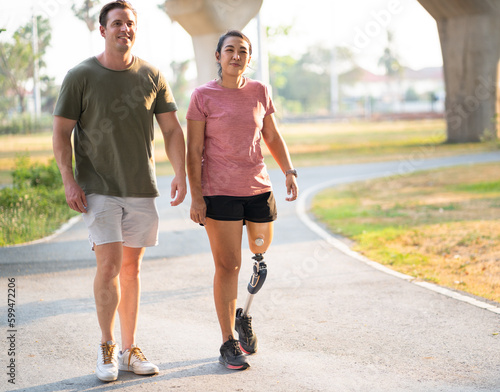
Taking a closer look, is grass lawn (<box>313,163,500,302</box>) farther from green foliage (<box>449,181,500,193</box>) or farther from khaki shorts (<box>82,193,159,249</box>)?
khaki shorts (<box>82,193,159,249</box>)

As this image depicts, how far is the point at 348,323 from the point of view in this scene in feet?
19.5

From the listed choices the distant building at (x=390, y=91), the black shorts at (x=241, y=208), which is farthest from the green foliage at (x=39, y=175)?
the distant building at (x=390, y=91)

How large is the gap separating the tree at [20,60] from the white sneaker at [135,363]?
3423 centimetres

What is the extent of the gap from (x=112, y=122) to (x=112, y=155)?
0.20 metres

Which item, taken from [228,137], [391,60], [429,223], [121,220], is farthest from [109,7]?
[391,60]

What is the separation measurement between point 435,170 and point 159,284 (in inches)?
605

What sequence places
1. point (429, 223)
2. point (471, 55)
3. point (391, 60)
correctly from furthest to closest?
point (391, 60)
point (471, 55)
point (429, 223)

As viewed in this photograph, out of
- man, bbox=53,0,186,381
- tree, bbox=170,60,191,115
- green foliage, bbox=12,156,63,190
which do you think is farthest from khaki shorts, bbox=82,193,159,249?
tree, bbox=170,60,191,115

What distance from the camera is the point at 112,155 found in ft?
14.9

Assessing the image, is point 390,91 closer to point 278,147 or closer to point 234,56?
point 278,147

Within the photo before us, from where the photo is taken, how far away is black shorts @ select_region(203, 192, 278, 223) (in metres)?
4.71

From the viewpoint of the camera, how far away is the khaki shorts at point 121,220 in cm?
451

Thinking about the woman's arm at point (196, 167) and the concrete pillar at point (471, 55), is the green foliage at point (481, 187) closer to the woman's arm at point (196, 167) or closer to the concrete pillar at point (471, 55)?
the concrete pillar at point (471, 55)

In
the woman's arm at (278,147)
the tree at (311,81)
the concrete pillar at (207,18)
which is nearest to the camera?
→ the woman's arm at (278,147)
